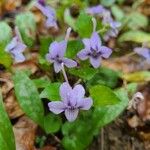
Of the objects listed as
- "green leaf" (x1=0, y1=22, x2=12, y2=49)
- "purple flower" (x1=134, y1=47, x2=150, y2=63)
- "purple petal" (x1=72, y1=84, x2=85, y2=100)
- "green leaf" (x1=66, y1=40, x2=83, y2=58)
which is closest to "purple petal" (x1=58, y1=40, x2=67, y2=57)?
"green leaf" (x1=66, y1=40, x2=83, y2=58)

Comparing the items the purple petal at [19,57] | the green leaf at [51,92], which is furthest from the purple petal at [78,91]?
the purple petal at [19,57]

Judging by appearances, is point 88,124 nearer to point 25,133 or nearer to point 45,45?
point 25,133

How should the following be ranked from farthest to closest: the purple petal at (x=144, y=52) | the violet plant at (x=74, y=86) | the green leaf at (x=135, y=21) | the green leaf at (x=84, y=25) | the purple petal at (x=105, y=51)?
the green leaf at (x=135, y=21) < the purple petal at (x=144, y=52) < the green leaf at (x=84, y=25) < the purple petal at (x=105, y=51) < the violet plant at (x=74, y=86)

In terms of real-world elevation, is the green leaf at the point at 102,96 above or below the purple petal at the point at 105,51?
below

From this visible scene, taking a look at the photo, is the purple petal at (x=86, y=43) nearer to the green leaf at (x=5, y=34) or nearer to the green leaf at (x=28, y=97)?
the green leaf at (x=28, y=97)

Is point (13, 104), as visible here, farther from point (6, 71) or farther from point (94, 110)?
point (94, 110)

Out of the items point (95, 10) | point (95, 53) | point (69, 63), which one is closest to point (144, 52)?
point (95, 10)
